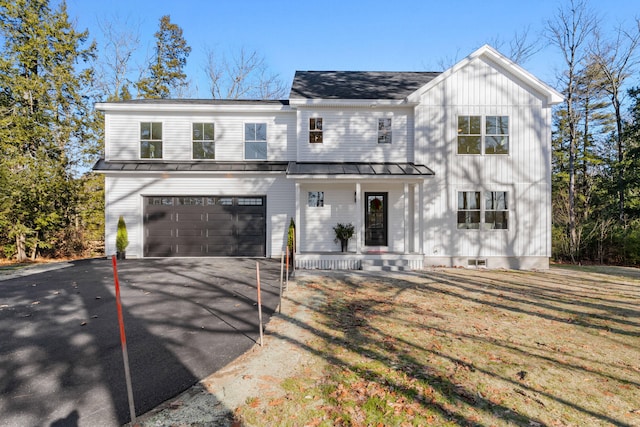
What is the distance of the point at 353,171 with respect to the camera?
10070 millimetres

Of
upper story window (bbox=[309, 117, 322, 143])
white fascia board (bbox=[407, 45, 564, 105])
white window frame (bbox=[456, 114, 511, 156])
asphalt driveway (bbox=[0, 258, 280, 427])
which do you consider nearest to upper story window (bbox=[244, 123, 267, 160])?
upper story window (bbox=[309, 117, 322, 143])

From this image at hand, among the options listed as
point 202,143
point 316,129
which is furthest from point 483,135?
point 202,143

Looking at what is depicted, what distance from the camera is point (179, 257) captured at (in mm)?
11539

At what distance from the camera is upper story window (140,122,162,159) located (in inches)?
472

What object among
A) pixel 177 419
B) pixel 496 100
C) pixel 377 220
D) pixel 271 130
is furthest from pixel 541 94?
pixel 177 419

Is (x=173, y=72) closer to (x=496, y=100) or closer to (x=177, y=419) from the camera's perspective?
(x=496, y=100)

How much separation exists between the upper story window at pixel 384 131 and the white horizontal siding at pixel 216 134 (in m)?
3.45

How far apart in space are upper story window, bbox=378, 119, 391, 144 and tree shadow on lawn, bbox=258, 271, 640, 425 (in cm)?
594

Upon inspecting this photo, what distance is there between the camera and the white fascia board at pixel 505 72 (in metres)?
10.3

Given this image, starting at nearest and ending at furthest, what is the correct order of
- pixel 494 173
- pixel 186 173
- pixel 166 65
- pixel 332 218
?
1. pixel 494 173
2. pixel 332 218
3. pixel 186 173
4. pixel 166 65

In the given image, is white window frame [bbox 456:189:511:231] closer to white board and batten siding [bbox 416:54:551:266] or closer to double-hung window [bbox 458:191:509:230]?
A: double-hung window [bbox 458:191:509:230]

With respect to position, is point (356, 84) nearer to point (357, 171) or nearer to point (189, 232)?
point (357, 171)

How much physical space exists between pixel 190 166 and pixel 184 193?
1.08 metres

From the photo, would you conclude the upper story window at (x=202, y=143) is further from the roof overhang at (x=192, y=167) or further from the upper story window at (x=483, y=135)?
the upper story window at (x=483, y=135)
